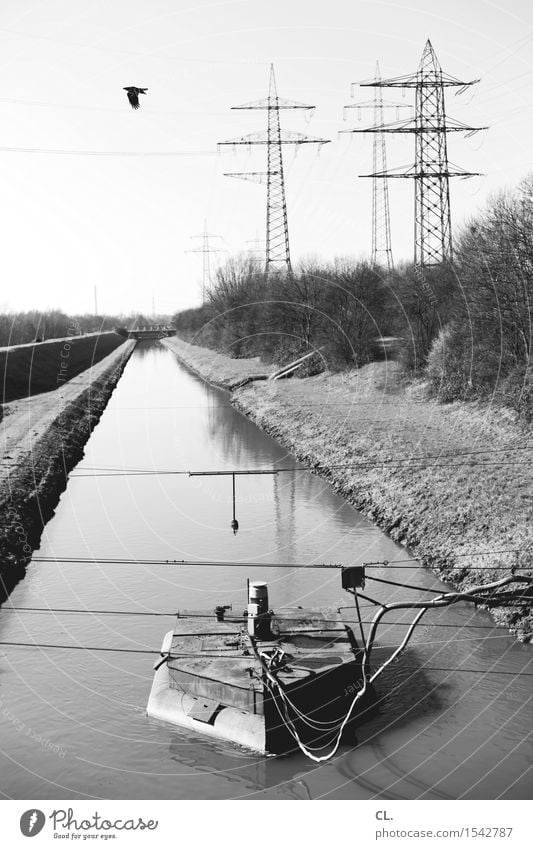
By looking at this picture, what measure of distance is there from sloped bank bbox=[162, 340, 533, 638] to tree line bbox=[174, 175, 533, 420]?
1.77m

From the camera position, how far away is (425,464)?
105 feet

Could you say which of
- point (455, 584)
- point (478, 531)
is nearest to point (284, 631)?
point (455, 584)

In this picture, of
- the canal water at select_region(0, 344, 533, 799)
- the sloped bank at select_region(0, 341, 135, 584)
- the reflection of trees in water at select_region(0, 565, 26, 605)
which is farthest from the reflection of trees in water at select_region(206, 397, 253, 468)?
the reflection of trees in water at select_region(0, 565, 26, 605)

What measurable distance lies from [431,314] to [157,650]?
117 ft

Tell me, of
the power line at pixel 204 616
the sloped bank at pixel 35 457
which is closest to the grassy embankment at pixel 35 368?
the sloped bank at pixel 35 457

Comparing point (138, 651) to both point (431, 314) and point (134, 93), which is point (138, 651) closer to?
point (134, 93)

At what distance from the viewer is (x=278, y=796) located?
44.5ft

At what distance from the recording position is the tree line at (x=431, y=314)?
37.0 m

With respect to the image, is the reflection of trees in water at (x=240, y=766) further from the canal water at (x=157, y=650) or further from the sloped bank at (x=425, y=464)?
the sloped bank at (x=425, y=464)

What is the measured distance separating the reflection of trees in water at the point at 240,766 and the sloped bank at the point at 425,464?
460 centimetres

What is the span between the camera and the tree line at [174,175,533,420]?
121 ft

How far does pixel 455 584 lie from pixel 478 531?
8.41 ft

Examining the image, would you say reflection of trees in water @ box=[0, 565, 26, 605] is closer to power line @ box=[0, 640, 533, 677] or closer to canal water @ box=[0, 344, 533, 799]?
canal water @ box=[0, 344, 533, 799]

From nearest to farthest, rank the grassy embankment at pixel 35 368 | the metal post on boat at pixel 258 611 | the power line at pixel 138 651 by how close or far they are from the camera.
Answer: the metal post on boat at pixel 258 611
the power line at pixel 138 651
the grassy embankment at pixel 35 368
